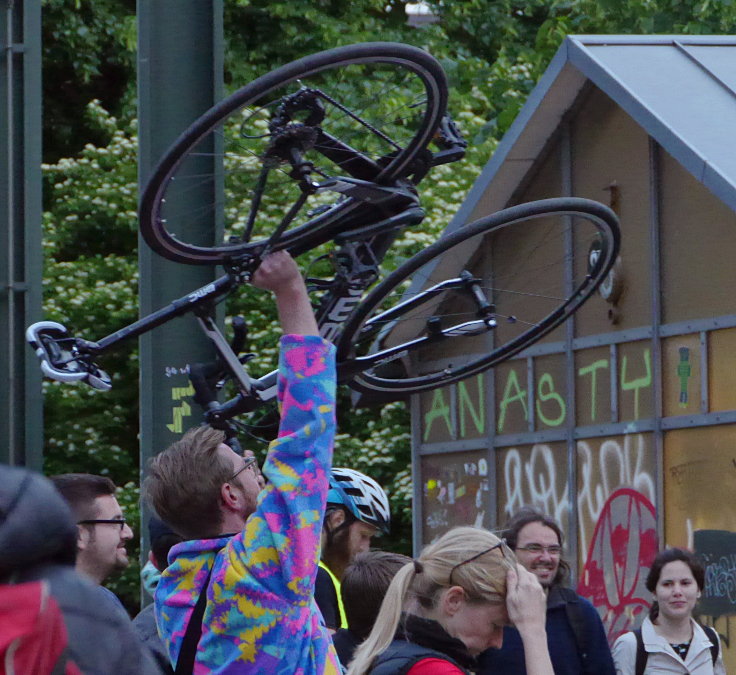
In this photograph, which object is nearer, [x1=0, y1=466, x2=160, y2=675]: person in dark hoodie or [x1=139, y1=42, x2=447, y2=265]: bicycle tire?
[x1=0, y1=466, x2=160, y2=675]: person in dark hoodie

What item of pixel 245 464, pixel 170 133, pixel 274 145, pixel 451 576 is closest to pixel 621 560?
pixel 170 133

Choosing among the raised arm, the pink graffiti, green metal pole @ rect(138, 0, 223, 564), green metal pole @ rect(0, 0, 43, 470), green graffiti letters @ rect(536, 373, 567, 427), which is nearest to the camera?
the raised arm

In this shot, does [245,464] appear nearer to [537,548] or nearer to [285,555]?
[285,555]

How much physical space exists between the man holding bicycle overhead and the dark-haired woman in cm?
408

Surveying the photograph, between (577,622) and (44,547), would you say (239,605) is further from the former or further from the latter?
(577,622)

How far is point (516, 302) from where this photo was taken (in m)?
7.77

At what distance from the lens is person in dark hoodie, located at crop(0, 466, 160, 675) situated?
193cm

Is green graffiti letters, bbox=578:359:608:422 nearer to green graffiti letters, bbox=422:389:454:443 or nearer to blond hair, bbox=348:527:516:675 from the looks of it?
green graffiti letters, bbox=422:389:454:443

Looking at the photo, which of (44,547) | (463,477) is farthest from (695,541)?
(44,547)

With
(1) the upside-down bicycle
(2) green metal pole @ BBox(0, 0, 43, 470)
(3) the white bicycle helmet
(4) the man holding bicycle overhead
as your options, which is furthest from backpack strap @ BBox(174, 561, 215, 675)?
(2) green metal pole @ BBox(0, 0, 43, 470)

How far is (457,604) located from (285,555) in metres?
0.89

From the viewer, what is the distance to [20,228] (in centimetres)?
797

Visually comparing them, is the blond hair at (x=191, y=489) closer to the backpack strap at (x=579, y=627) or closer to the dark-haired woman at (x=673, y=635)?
the backpack strap at (x=579, y=627)

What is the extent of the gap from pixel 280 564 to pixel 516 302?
494 cm
